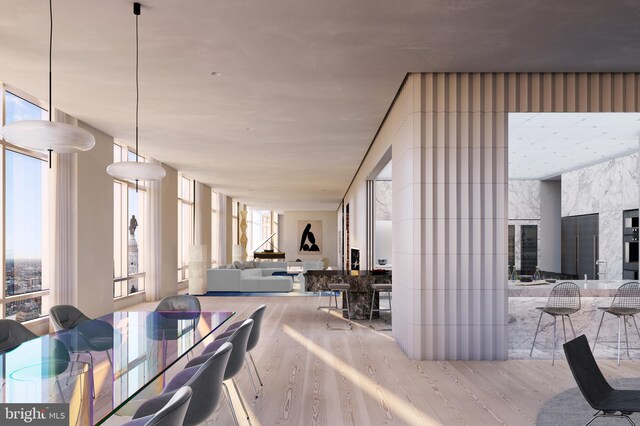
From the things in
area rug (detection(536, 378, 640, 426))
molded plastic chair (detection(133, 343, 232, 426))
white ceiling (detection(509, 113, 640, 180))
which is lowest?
area rug (detection(536, 378, 640, 426))

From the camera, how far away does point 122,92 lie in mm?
5848

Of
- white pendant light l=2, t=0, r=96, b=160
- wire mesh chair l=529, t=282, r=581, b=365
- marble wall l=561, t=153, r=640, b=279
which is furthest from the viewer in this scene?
marble wall l=561, t=153, r=640, b=279

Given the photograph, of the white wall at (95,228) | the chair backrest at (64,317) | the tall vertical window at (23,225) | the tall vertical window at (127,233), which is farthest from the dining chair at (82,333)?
the tall vertical window at (127,233)

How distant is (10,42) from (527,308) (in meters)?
5.60

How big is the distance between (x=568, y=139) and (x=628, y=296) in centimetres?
253

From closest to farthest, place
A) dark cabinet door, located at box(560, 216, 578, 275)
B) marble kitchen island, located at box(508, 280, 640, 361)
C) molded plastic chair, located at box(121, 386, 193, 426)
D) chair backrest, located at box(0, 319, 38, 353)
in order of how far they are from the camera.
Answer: molded plastic chair, located at box(121, 386, 193, 426) → chair backrest, located at box(0, 319, 38, 353) → marble kitchen island, located at box(508, 280, 640, 361) → dark cabinet door, located at box(560, 216, 578, 275)

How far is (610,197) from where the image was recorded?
8.21 meters

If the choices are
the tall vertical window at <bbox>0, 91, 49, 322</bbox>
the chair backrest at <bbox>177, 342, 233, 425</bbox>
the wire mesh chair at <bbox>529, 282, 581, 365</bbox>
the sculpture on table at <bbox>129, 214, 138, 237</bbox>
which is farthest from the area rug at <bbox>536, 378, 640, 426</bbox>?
the sculpture on table at <bbox>129, 214, 138, 237</bbox>

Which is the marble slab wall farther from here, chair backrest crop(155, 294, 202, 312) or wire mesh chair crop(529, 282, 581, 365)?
chair backrest crop(155, 294, 202, 312)

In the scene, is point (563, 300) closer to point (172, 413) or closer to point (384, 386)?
point (384, 386)

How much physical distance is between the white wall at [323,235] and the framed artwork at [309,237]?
16cm

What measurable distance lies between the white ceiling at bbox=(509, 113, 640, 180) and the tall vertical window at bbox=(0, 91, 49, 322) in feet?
19.5

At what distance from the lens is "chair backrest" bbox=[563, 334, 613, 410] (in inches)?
108

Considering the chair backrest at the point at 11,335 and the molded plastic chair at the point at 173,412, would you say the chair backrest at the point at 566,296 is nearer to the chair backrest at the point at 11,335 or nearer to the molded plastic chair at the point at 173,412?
the molded plastic chair at the point at 173,412
